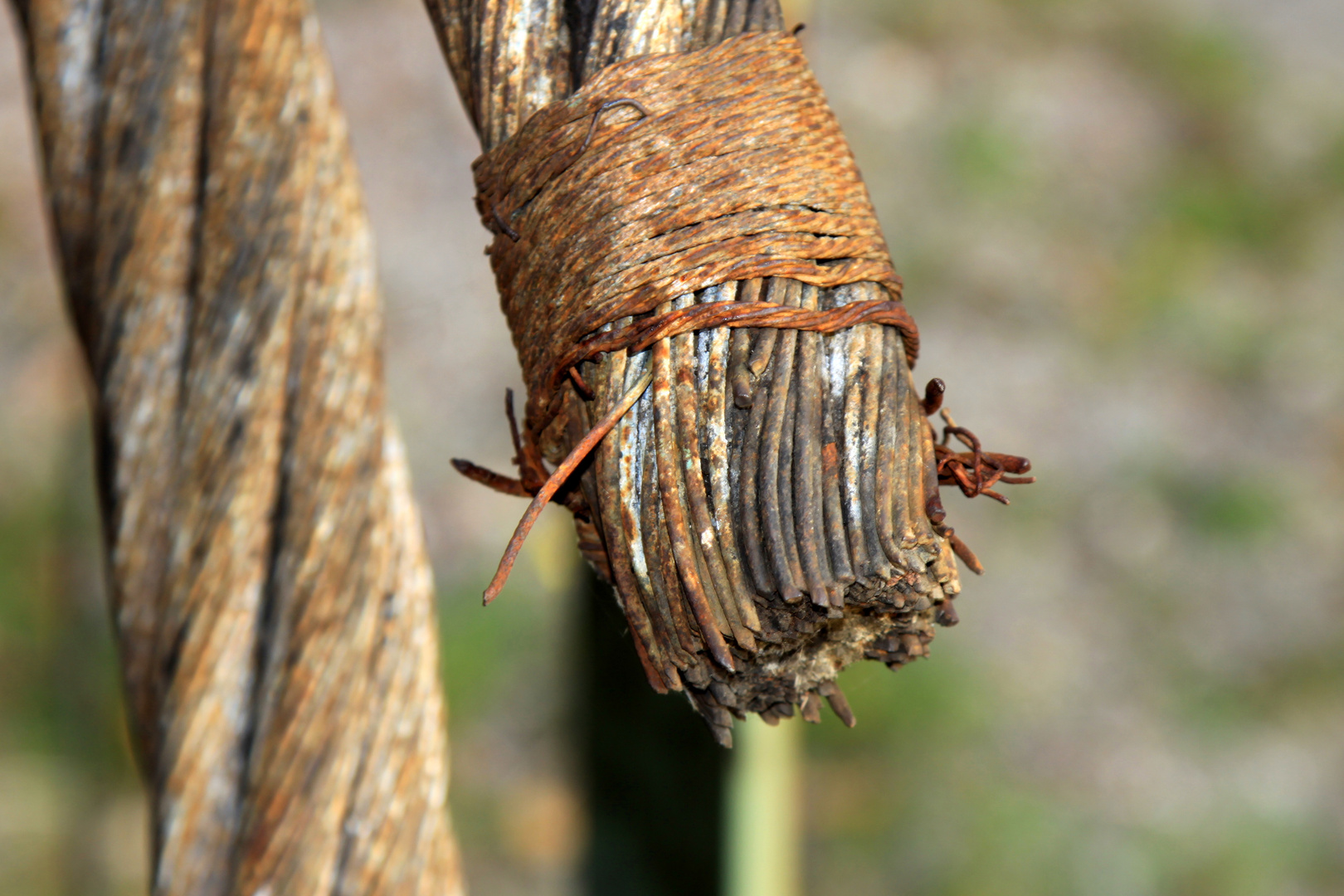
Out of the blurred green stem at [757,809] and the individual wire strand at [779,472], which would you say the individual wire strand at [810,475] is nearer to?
the individual wire strand at [779,472]

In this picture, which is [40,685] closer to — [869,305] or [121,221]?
[121,221]

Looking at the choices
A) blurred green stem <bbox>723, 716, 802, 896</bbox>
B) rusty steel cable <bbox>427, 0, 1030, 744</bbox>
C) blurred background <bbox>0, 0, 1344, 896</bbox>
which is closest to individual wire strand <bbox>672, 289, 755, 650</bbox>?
rusty steel cable <bbox>427, 0, 1030, 744</bbox>

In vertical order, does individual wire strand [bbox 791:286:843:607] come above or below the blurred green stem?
above

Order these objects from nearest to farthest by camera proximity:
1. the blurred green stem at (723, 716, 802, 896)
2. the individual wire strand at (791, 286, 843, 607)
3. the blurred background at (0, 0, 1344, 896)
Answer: the individual wire strand at (791, 286, 843, 607) < the blurred green stem at (723, 716, 802, 896) < the blurred background at (0, 0, 1344, 896)

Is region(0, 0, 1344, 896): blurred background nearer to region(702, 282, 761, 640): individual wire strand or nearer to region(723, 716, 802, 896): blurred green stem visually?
region(723, 716, 802, 896): blurred green stem

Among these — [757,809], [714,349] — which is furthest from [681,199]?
[757,809]

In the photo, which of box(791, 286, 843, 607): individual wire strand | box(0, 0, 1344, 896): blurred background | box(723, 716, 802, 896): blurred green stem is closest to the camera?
box(791, 286, 843, 607): individual wire strand

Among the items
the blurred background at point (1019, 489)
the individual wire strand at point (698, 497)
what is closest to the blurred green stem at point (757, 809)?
the blurred background at point (1019, 489)
